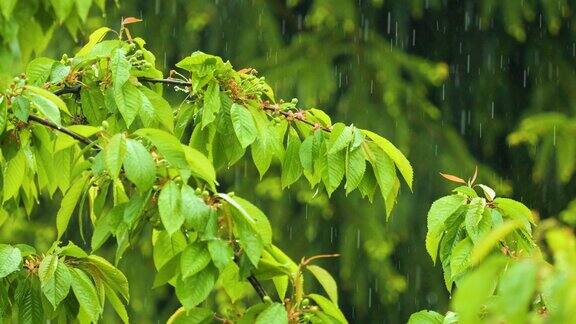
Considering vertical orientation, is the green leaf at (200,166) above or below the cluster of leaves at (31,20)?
below

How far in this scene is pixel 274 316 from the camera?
1.58 m

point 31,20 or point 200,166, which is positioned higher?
point 31,20

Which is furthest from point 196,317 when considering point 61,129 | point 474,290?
point 474,290

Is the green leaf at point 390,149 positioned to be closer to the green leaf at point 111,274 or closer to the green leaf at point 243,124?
the green leaf at point 243,124

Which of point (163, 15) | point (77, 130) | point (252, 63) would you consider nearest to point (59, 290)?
point (77, 130)

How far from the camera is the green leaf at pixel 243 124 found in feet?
6.10

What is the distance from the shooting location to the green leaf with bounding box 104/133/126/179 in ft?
4.99

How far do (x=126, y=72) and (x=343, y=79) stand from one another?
12.2ft

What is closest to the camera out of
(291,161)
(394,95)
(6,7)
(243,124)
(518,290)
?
(518,290)

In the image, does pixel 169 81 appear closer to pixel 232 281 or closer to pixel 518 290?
pixel 232 281

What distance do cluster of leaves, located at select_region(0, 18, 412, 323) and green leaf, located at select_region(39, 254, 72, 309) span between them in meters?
0.03

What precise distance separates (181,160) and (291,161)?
0.42 m

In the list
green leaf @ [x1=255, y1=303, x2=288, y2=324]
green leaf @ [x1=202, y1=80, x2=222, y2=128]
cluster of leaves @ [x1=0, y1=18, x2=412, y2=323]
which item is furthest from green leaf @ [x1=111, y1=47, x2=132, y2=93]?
green leaf @ [x1=255, y1=303, x2=288, y2=324]

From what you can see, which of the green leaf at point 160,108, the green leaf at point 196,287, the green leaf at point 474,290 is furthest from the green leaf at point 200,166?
the green leaf at point 474,290
